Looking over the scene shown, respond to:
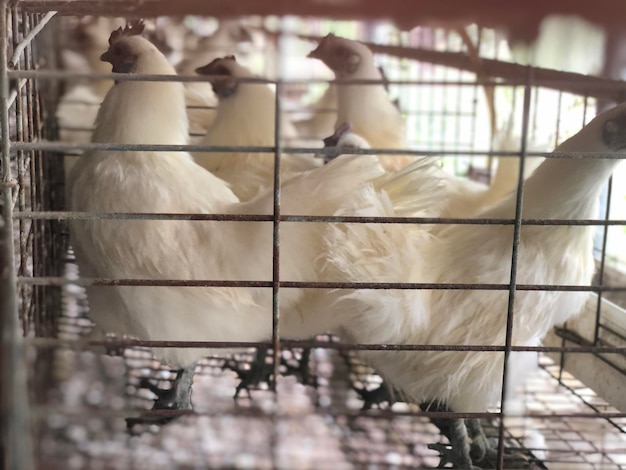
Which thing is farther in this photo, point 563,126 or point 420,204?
point 563,126

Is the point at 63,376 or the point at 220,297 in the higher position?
the point at 220,297

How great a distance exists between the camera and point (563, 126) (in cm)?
155

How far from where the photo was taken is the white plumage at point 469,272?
43.1 inches

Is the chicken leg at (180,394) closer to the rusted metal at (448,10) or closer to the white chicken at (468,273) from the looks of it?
the white chicken at (468,273)

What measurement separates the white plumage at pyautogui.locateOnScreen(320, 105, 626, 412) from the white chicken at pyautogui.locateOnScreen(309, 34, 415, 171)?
50 cm

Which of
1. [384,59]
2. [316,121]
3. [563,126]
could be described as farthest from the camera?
[384,59]

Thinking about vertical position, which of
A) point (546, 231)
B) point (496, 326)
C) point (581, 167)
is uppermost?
point (581, 167)

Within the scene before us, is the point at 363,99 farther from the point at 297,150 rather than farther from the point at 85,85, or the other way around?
the point at 85,85

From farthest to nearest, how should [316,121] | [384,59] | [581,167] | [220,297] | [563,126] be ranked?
1. [384,59]
2. [316,121]
3. [563,126]
4. [220,297]
5. [581,167]

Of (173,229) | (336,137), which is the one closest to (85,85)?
(336,137)

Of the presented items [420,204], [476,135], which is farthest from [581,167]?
[476,135]

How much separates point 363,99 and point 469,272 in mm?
706

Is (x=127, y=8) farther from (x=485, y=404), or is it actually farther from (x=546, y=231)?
(x=485, y=404)

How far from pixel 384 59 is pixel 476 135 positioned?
91 centimetres
